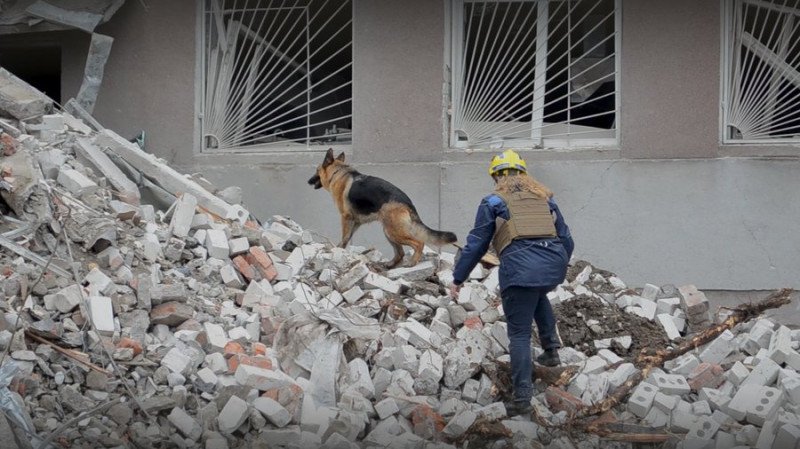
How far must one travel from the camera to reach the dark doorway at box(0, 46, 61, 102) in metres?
11.9

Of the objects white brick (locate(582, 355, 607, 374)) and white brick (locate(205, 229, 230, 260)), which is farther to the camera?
white brick (locate(205, 229, 230, 260))

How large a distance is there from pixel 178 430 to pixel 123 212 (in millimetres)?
2763

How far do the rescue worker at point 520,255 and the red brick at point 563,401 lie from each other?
0.82 ft

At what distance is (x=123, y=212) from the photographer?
8.23 metres

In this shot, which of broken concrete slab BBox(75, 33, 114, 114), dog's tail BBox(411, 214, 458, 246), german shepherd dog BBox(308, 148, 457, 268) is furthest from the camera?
broken concrete slab BBox(75, 33, 114, 114)

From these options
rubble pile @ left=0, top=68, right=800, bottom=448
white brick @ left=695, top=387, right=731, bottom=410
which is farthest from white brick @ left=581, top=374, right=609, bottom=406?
white brick @ left=695, top=387, right=731, bottom=410

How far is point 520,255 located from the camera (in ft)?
21.3

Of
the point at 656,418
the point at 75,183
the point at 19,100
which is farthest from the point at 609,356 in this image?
the point at 19,100

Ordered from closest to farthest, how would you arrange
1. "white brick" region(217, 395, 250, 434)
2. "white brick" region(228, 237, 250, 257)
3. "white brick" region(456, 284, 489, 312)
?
"white brick" region(217, 395, 250, 434)
"white brick" region(456, 284, 489, 312)
"white brick" region(228, 237, 250, 257)

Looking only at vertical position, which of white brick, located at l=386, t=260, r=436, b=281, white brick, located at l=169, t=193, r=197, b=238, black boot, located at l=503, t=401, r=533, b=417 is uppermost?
white brick, located at l=169, t=193, r=197, b=238

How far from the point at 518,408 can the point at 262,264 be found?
2.72m

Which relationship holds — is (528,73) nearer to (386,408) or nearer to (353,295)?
(353,295)

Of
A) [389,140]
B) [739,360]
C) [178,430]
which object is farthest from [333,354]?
[389,140]

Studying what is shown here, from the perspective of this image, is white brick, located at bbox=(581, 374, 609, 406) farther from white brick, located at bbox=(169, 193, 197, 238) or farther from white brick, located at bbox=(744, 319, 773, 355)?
white brick, located at bbox=(169, 193, 197, 238)
